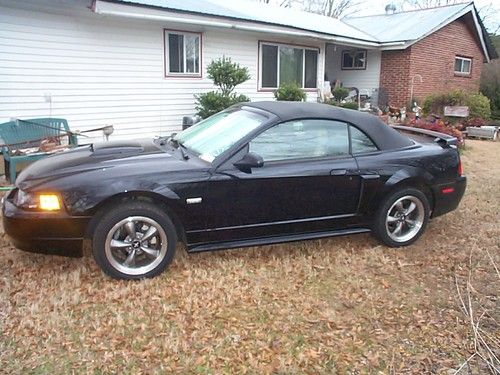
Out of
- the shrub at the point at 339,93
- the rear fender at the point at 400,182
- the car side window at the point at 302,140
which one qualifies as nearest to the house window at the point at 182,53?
the shrub at the point at 339,93

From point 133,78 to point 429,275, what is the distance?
25.2 feet

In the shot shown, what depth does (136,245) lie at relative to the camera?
3660mm

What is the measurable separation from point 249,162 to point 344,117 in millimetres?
1217

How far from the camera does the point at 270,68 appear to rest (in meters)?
12.7

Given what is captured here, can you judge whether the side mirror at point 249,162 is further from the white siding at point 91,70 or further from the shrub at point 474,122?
the shrub at point 474,122

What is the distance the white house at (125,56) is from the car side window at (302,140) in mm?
5730

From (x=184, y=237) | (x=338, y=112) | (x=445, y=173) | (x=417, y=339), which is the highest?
(x=338, y=112)

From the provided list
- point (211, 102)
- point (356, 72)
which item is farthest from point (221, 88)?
point (356, 72)

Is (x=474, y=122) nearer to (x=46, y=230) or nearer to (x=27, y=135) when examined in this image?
(x=27, y=135)

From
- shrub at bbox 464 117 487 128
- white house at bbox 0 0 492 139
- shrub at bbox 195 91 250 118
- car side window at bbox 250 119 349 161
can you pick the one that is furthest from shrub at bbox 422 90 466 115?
car side window at bbox 250 119 349 161

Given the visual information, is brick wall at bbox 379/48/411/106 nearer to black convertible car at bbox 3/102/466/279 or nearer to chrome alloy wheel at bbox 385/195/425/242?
black convertible car at bbox 3/102/466/279

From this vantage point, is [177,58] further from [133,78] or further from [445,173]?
[445,173]

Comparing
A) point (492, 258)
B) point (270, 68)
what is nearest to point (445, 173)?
point (492, 258)

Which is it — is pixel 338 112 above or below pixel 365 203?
above
